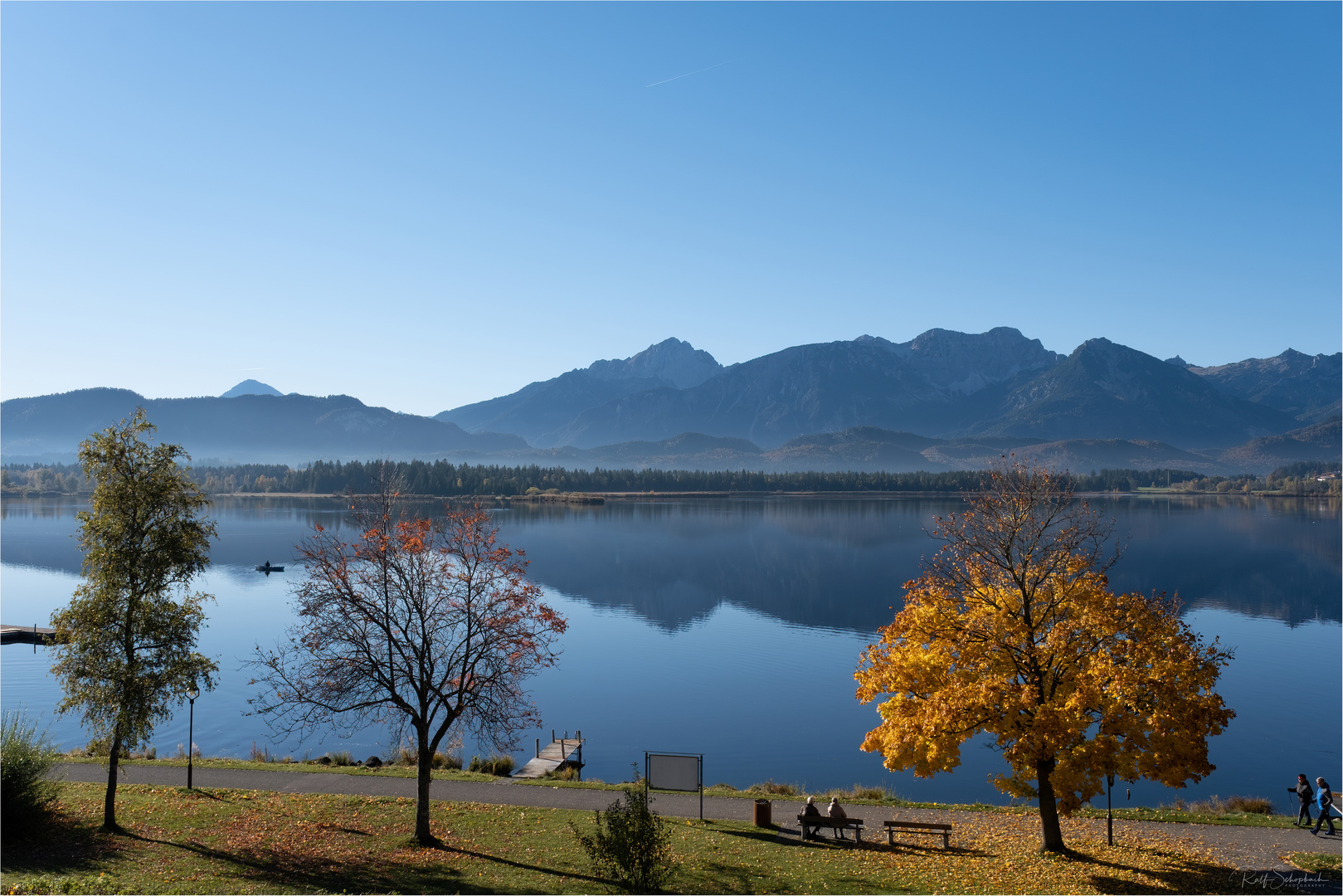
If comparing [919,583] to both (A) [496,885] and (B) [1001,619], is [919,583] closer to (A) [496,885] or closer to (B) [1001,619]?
(B) [1001,619]

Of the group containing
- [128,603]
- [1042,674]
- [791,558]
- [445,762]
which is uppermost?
[128,603]

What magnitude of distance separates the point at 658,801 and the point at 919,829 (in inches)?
293

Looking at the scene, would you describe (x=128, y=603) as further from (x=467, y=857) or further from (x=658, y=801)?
(x=658, y=801)

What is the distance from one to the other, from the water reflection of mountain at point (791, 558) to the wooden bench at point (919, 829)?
117ft

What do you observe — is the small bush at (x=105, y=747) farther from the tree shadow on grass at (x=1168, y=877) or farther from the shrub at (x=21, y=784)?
the tree shadow on grass at (x=1168, y=877)

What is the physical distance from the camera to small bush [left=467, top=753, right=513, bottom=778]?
95.2ft

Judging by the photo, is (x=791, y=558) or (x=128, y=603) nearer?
(x=128, y=603)

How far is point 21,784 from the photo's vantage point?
701 inches

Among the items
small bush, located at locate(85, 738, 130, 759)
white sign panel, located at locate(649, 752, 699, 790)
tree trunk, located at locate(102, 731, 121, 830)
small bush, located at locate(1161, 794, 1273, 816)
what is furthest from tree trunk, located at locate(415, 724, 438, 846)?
small bush, located at locate(1161, 794, 1273, 816)

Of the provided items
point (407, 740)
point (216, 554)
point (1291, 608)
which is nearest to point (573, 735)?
point (407, 740)

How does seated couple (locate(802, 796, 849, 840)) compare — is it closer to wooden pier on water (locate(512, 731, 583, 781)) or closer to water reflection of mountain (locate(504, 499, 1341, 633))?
wooden pier on water (locate(512, 731, 583, 781))

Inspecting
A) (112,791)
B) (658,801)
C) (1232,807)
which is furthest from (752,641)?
(112,791)

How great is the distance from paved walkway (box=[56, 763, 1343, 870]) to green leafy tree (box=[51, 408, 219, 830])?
331 cm

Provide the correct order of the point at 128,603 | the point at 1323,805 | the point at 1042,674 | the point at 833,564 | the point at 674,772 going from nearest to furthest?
the point at 1042,674 → the point at 128,603 → the point at 1323,805 → the point at 674,772 → the point at 833,564
